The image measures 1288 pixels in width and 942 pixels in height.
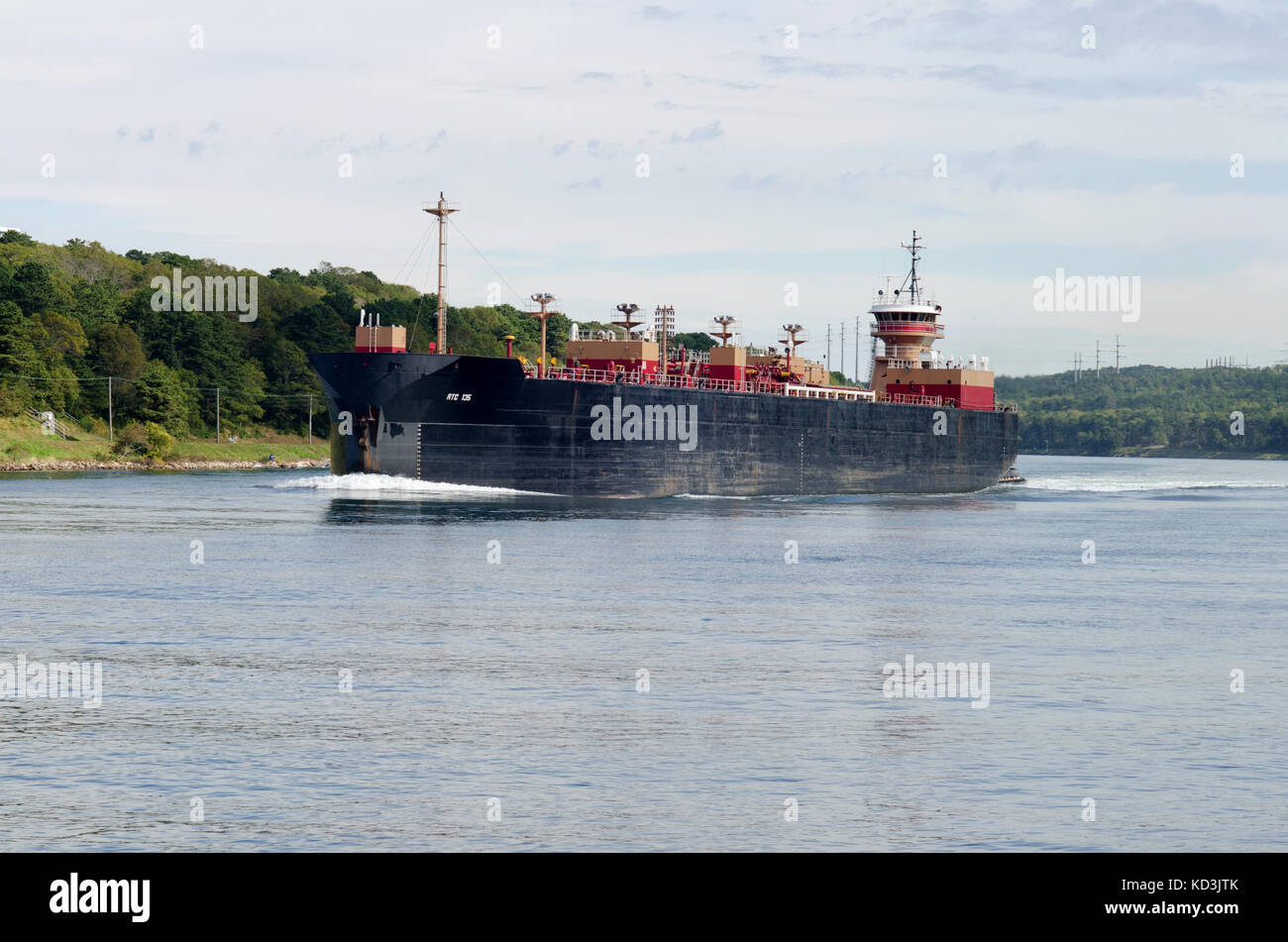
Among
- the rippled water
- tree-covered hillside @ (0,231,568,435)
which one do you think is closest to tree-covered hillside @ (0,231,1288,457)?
tree-covered hillside @ (0,231,568,435)

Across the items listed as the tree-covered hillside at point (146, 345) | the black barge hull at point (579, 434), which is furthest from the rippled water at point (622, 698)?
the tree-covered hillside at point (146, 345)

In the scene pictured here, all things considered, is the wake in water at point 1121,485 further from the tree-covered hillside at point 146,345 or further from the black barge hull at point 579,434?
the tree-covered hillside at point 146,345

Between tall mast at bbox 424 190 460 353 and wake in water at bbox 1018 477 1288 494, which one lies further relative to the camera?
wake in water at bbox 1018 477 1288 494

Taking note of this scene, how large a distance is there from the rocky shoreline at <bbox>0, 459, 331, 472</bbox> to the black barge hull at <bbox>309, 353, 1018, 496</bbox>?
198 ft

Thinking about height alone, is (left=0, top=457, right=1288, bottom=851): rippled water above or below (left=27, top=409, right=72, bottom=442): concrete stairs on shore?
below

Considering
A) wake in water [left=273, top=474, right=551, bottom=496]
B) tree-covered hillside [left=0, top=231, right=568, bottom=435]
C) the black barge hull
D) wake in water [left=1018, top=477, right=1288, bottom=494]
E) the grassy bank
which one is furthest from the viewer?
tree-covered hillside [left=0, top=231, right=568, bottom=435]

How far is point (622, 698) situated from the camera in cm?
2666

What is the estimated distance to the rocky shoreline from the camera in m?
133

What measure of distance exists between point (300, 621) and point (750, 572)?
19.2 meters

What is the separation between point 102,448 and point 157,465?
23.8 ft

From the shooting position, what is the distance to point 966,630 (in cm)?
3700

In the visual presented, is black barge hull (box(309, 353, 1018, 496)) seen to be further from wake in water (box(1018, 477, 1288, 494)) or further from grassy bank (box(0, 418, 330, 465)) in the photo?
grassy bank (box(0, 418, 330, 465))

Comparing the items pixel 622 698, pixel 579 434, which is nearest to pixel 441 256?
pixel 579 434
